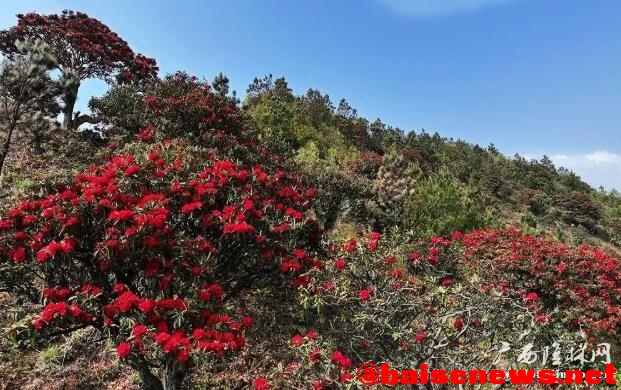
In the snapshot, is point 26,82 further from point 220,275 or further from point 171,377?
point 171,377

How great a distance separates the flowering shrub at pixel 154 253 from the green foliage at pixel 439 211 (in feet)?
33.2

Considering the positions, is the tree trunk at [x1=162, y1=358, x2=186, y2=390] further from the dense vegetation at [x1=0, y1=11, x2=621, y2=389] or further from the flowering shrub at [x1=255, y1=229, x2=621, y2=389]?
the flowering shrub at [x1=255, y1=229, x2=621, y2=389]

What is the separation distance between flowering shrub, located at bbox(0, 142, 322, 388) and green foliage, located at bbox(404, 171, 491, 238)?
10.1 meters

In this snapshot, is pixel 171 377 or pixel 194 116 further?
pixel 194 116

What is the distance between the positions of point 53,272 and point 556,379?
22.8ft

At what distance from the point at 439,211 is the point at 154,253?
13259mm

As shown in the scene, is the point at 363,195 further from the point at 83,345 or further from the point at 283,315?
the point at 83,345

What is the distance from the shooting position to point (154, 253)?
6.25 meters

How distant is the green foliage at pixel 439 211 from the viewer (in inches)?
671

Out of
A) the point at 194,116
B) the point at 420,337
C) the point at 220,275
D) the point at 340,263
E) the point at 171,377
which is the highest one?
the point at 194,116

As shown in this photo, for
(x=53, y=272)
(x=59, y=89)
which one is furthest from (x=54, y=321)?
(x=59, y=89)

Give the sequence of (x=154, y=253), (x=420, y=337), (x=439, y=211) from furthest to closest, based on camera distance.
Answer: (x=439, y=211), (x=154, y=253), (x=420, y=337)

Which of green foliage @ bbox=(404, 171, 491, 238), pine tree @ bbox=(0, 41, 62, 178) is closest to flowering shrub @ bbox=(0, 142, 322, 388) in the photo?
pine tree @ bbox=(0, 41, 62, 178)

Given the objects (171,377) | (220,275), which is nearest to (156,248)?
(220,275)
